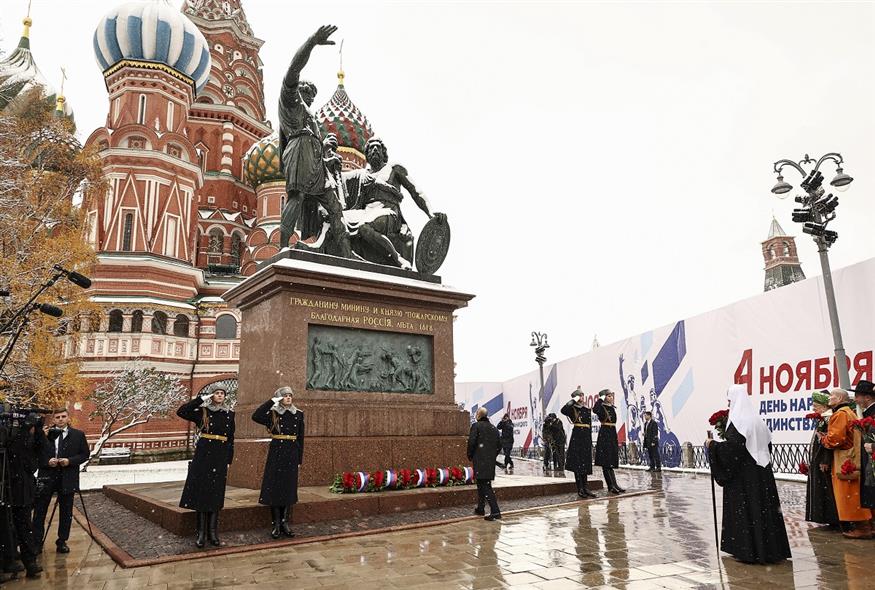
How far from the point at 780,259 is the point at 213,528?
79.4 metres

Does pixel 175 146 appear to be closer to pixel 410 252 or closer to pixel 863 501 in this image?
pixel 410 252

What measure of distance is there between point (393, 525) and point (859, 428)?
16.5 ft

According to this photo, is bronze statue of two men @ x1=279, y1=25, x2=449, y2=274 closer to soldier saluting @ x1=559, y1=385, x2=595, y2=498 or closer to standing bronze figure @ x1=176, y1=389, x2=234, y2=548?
soldier saluting @ x1=559, y1=385, x2=595, y2=498

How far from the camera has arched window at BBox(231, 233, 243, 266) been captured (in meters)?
40.4

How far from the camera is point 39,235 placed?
19.7m

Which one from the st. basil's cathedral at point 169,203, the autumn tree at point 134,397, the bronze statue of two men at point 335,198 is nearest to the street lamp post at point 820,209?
the bronze statue of two men at point 335,198

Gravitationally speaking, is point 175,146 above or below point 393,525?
above

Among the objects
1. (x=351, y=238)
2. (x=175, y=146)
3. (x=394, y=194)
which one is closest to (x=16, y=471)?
(x=351, y=238)

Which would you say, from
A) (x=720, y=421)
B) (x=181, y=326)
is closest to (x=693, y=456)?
(x=720, y=421)

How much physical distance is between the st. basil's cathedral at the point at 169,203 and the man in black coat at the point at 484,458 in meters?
22.0

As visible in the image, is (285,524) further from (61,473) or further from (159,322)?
(159,322)

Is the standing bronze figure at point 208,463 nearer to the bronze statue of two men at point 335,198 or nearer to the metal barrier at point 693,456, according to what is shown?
the bronze statue of two men at point 335,198

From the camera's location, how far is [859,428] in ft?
21.5

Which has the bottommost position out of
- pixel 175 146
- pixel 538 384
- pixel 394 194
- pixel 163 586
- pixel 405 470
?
pixel 163 586
